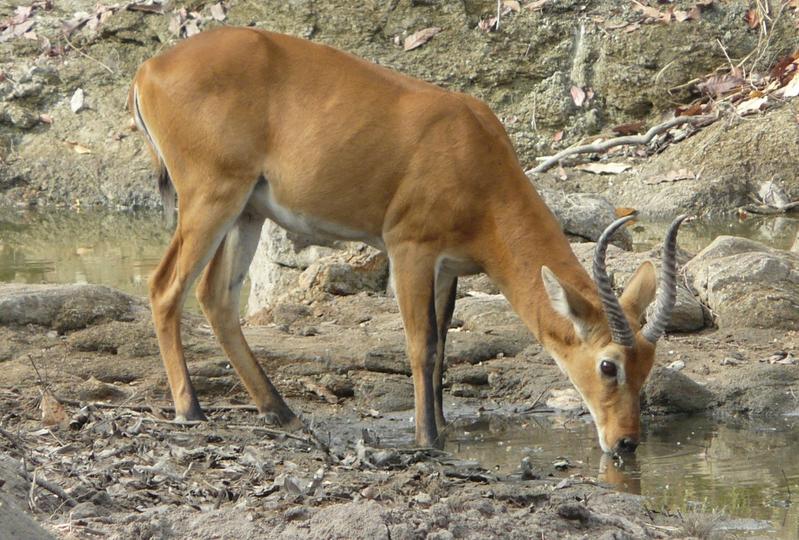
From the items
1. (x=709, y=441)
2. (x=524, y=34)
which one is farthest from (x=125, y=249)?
(x=709, y=441)

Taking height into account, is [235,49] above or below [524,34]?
above

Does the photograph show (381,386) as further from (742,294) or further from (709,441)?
(742,294)

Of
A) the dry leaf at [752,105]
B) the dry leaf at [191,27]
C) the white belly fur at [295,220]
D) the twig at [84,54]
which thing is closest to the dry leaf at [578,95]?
the dry leaf at [752,105]

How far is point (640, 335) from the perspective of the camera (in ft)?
25.8

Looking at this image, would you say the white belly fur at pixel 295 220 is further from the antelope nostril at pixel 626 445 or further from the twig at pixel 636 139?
the twig at pixel 636 139

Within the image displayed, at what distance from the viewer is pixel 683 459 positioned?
808 cm

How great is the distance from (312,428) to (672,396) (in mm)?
2405

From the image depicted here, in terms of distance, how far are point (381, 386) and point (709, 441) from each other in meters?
2.17

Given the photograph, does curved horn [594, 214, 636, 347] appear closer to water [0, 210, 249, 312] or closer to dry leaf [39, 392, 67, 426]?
dry leaf [39, 392, 67, 426]

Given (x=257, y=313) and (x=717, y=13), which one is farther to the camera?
(x=717, y=13)

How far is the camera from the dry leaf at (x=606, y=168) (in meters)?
16.2

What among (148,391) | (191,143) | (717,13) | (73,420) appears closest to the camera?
(73,420)

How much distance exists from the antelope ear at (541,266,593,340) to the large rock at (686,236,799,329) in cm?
306

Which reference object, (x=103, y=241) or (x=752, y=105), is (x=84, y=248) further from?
(x=752, y=105)
